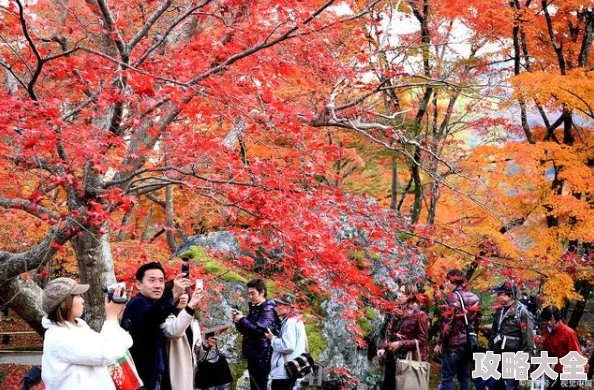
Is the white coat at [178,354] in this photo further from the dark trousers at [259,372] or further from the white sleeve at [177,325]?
the dark trousers at [259,372]

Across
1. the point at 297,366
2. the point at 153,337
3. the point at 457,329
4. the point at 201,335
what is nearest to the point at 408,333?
the point at 457,329

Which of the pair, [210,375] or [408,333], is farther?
[408,333]

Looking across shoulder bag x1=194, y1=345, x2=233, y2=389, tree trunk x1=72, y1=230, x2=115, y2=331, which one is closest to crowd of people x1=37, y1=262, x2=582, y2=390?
shoulder bag x1=194, y1=345, x2=233, y2=389

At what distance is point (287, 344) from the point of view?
6246 mm

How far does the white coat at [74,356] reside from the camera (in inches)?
148

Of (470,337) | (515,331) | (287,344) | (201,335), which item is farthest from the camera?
(515,331)

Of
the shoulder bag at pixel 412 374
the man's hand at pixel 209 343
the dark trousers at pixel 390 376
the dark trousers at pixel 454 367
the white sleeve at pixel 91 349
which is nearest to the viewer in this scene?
the white sleeve at pixel 91 349

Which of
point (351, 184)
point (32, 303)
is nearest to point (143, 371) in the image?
point (32, 303)

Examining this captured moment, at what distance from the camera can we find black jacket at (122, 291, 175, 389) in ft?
15.3

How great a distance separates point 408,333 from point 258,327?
1762 mm

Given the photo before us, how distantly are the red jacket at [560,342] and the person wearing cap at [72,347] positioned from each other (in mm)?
6773

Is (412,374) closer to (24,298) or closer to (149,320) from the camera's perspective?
(149,320)

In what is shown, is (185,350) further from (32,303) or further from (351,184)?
(351,184)

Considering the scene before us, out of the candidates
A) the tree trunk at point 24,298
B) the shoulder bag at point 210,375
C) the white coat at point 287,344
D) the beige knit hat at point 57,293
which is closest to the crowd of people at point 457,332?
the white coat at point 287,344
